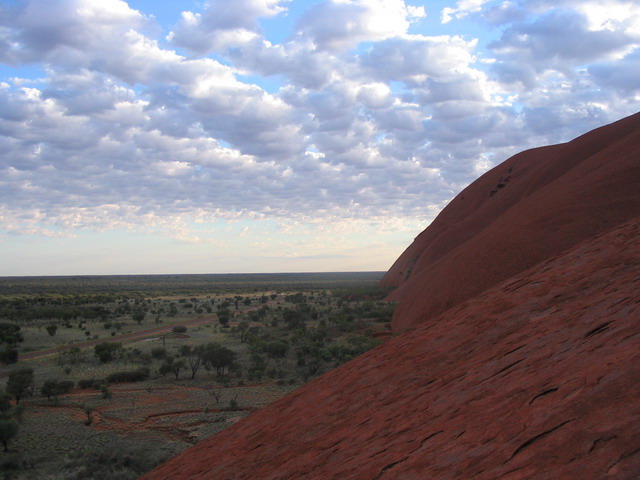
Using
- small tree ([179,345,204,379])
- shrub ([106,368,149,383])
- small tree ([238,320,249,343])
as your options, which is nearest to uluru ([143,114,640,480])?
shrub ([106,368,149,383])

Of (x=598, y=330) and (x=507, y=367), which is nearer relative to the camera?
(x=598, y=330)

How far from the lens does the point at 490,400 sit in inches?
247

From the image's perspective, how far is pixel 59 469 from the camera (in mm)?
13852

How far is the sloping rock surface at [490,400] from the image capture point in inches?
179

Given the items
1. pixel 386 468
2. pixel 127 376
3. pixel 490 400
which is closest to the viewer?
pixel 386 468

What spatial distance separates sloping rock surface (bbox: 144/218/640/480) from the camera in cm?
454

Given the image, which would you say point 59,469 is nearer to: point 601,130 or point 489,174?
point 601,130

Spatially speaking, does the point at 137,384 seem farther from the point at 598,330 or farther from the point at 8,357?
the point at 598,330

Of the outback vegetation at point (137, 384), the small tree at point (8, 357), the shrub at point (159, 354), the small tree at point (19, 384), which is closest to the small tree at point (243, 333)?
the outback vegetation at point (137, 384)

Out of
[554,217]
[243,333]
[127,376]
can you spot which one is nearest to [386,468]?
[554,217]

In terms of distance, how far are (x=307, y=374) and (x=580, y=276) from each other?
Result: 16914 millimetres

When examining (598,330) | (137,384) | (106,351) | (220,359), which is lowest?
(137,384)

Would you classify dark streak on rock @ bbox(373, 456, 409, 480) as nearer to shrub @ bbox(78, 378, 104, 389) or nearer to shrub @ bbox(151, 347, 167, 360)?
shrub @ bbox(78, 378, 104, 389)

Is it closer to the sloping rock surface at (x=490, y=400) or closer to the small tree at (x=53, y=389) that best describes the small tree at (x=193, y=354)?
the small tree at (x=53, y=389)
